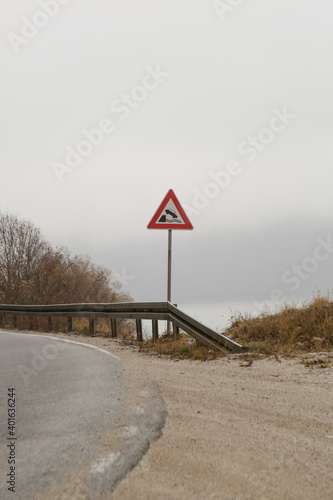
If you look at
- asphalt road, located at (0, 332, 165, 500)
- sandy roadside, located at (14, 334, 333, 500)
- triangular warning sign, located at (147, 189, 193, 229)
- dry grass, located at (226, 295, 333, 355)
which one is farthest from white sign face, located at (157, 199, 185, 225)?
sandy roadside, located at (14, 334, 333, 500)

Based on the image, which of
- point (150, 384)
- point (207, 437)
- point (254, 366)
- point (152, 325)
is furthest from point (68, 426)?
point (152, 325)

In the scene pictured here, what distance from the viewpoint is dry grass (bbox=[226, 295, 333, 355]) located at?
28.8 feet

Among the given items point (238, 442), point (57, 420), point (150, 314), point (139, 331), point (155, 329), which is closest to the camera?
point (238, 442)

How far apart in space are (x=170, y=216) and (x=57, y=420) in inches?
307

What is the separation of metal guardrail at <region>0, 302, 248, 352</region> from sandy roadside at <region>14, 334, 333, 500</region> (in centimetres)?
300

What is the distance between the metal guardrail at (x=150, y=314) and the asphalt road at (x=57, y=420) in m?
2.29

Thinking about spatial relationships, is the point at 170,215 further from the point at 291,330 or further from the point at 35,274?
the point at 35,274

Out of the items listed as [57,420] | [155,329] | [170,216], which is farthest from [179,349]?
[57,420]

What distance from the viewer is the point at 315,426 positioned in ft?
12.3

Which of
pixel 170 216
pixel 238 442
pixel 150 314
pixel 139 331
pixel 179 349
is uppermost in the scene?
pixel 170 216

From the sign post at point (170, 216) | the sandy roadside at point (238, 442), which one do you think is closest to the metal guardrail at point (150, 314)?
the sign post at point (170, 216)

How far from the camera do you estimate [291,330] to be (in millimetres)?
9453

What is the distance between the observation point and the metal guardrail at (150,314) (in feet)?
30.1

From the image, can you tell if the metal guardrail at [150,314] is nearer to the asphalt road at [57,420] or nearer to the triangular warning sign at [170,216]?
the triangular warning sign at [170,216]
